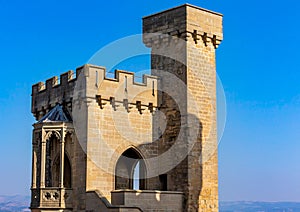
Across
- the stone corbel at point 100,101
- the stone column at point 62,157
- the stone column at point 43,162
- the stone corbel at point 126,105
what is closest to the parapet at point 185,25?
the stone corbel at point 126,105

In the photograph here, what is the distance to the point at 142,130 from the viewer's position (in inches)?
1188

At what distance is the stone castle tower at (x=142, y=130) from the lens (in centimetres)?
2811

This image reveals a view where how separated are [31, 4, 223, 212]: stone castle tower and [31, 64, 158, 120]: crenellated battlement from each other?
5 centimetres

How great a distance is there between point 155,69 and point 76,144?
19.4 ft

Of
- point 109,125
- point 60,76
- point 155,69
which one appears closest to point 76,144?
point 109,125

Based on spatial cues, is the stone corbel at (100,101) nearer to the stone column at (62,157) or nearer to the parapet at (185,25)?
the stone column at (62,157)

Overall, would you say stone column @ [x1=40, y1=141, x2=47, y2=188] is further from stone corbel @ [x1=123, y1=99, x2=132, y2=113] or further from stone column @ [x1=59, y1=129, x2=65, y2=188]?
stone corbel @ [x1=123, y1=99, x2=132, y2=113]

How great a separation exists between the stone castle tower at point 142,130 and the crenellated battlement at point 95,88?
5 centimetres

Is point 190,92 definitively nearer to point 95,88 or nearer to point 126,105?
point 126,105

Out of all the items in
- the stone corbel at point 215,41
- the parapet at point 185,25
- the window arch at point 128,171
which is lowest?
the window arch at point 128,171

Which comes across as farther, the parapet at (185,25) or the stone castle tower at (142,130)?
the parapet at (185,25)

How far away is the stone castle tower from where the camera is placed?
92.2ft

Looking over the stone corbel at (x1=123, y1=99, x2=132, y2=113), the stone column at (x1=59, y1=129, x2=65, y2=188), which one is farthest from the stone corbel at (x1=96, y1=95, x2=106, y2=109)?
the stone column at (x1=59, y1=129, x2=65, y2=188)

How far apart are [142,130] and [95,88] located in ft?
10.9
